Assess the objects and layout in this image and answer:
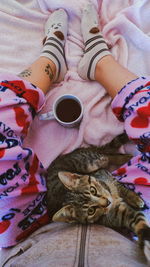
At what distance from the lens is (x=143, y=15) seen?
1225 mm

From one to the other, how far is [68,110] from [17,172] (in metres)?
0.33

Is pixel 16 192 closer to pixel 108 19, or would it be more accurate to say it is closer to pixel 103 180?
pixel 103 180

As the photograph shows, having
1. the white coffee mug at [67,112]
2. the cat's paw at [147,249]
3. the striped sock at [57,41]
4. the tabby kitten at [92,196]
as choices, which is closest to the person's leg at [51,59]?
the striped sock at [57,41]

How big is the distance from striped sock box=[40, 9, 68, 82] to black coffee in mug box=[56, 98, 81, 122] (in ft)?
0.58

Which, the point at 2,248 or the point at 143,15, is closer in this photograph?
the point at 2,248

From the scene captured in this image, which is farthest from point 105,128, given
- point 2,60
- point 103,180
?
point 2,60

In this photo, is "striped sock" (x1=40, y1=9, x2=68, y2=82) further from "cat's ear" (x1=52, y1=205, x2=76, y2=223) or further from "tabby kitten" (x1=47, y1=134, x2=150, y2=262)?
"cat's ear" (x1=52, y1=205, x2=76, y2=223)

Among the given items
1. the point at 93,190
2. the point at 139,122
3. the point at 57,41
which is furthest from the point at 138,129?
the point at 57,41

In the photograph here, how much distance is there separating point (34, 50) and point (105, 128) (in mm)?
485

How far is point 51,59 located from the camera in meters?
1.16

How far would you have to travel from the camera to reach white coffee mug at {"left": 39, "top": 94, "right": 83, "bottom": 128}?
1045 millimetres

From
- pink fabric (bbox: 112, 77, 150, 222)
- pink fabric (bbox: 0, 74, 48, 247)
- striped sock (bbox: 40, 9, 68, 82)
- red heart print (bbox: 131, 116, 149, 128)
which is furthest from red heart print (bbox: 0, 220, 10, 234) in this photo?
striped sock (bbox: 40, 9, 68, 82)

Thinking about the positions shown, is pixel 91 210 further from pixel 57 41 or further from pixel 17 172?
pixel 57 41

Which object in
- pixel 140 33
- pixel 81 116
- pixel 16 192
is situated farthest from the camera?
pixel 140 33
